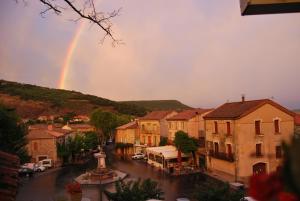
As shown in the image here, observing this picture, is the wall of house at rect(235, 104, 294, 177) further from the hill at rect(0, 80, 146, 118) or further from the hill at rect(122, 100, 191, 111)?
the hill at rect(122, 100, 191, 111)

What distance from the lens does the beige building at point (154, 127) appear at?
2148 inches

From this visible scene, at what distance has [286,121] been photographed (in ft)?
110

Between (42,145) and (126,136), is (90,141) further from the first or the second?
(42,145)

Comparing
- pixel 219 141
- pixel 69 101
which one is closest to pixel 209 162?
pixel 219 141

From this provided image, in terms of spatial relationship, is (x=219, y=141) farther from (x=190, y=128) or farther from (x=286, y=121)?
(x=190, y=128)

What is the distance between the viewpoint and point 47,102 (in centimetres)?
12038

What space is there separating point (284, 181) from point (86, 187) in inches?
1321

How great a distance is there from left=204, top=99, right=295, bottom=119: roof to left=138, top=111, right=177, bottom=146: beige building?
16744mm

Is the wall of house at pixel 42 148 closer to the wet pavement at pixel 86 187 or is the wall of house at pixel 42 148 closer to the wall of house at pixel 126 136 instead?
the wet pavement at pixel 86 187

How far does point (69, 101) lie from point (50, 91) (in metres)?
12.8

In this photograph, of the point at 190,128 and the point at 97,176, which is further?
the point at 190,128

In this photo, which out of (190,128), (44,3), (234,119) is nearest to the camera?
(44,3)

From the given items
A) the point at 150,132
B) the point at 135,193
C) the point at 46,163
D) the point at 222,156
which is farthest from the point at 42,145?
the point at 135,193

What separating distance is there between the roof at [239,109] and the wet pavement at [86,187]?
621 centimetres
